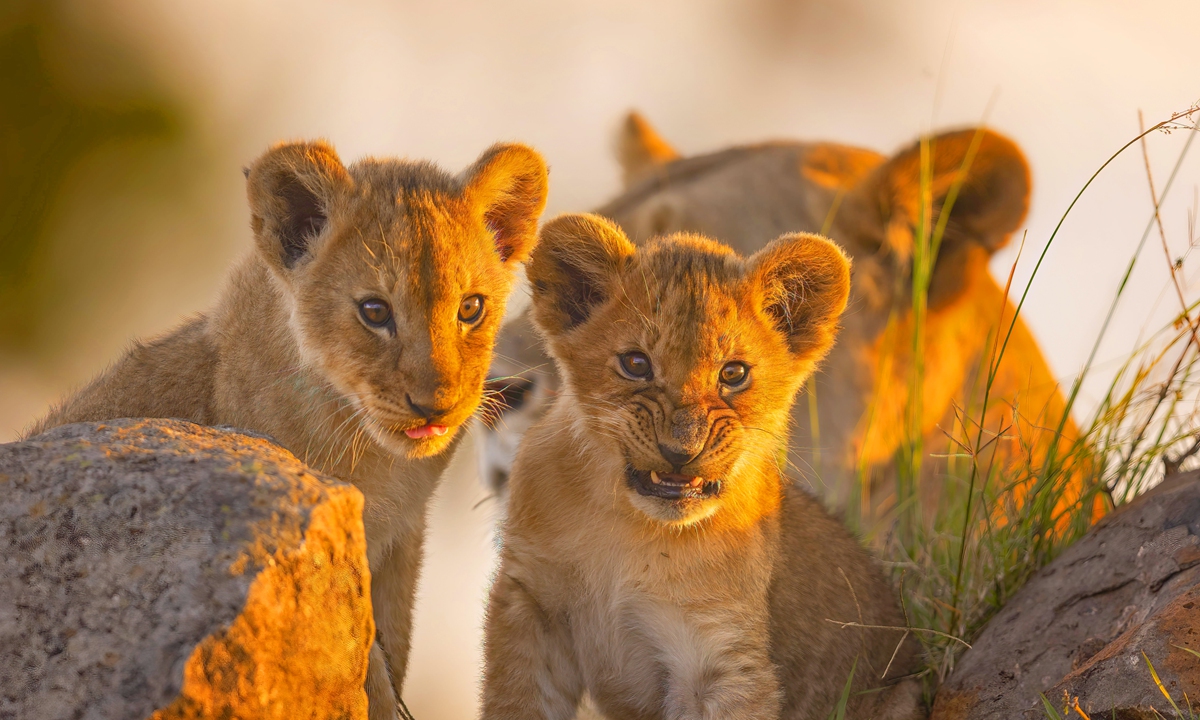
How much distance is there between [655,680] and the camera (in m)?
3.26

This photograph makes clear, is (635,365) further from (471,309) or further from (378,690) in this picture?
(378,690)

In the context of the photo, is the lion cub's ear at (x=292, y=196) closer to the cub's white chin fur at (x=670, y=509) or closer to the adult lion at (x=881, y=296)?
the cub's white chin fur at (x=670, y=509)

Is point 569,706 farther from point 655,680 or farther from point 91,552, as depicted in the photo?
point 91,552

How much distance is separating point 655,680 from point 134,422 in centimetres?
157

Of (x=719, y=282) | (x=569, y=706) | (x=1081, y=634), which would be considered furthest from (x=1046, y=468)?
(x=569, y=706)

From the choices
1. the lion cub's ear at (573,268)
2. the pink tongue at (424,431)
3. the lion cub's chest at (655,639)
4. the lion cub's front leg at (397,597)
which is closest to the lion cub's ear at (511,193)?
the lion cub's ear at (573,268)

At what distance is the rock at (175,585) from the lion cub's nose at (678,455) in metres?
0.84

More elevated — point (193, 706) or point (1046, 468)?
point (1046, 468)

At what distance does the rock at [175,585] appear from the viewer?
2039mm

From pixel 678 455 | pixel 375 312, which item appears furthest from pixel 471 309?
pixel 678 455

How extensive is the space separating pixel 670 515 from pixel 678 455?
0.19 metres

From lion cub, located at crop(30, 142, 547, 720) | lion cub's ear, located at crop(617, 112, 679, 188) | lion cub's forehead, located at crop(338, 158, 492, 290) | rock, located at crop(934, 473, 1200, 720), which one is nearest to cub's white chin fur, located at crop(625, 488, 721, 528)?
lion cub, located at crop(30, 142, 547, 720)

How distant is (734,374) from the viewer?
3.14 meters

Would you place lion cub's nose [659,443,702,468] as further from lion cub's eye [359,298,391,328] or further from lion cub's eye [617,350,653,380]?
lion cub's eye [359,298,391,328]
